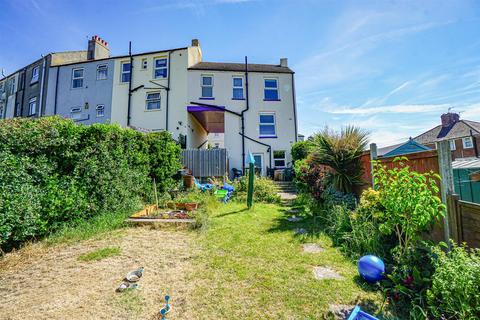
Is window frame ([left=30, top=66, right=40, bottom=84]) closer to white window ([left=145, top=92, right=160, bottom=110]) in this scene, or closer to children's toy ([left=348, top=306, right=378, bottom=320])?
white window ([left=145, top=92, right=160, bottom=110])

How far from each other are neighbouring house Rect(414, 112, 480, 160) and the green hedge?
95.4 feet

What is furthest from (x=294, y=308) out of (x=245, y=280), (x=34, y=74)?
(x=34, y=74)

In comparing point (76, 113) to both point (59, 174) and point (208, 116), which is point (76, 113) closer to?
point (208, 116)

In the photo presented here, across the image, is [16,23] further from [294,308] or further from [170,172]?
[294,308]

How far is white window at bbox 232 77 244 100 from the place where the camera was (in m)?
17.3

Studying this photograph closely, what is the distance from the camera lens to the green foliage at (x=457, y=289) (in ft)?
6.39

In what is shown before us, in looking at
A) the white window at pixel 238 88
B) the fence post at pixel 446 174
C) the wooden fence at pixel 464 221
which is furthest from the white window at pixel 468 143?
the wooden fence at pixel 464 221

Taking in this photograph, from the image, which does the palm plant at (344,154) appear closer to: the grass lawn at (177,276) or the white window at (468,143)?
the grass lawn at (177,276)

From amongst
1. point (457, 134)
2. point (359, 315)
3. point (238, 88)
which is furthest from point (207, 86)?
point (457, 134)

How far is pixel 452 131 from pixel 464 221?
1230 inches

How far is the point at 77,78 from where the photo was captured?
1828 centimetres

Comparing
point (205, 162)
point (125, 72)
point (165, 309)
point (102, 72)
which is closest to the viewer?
point (165, 309)

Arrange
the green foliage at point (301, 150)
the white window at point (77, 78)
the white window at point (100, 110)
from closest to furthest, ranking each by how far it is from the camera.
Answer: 1. the green foliage at point (301, 150)
2. the white window at point (100, 110)
3. the white window at point (77, 78)

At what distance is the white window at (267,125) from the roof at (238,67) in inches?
145
